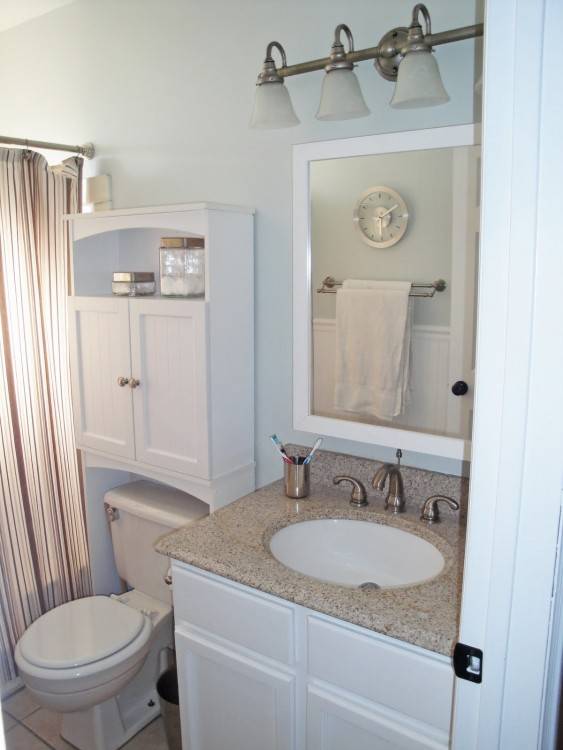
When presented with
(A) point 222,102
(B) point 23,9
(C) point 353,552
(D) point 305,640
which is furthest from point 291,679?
(B) point 23,9

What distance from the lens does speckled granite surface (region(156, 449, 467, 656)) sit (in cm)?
116

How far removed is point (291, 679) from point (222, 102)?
155 centimetres

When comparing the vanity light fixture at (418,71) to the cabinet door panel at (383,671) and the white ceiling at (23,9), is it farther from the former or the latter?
the white ceiling at (23,9)

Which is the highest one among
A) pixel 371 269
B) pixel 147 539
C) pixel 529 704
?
pixel 371 269

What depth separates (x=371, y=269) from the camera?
158cm

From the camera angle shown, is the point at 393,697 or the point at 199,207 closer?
the point at 393,697

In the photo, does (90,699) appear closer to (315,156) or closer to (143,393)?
(143,393)

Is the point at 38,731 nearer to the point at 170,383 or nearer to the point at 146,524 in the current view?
the point at 146,524

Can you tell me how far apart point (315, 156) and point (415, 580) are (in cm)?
110

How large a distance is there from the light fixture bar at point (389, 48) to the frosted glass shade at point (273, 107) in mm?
49

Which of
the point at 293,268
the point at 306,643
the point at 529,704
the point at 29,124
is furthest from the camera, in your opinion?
the point at 29,124

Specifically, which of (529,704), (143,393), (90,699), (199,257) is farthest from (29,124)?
(529,704)

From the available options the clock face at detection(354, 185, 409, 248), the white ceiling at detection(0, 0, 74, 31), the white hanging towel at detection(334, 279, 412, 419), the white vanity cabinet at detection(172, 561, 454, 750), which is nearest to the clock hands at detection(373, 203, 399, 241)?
the clock face at detection(354, 185, 409, 248)

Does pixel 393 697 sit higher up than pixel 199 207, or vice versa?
pixel 199 207
